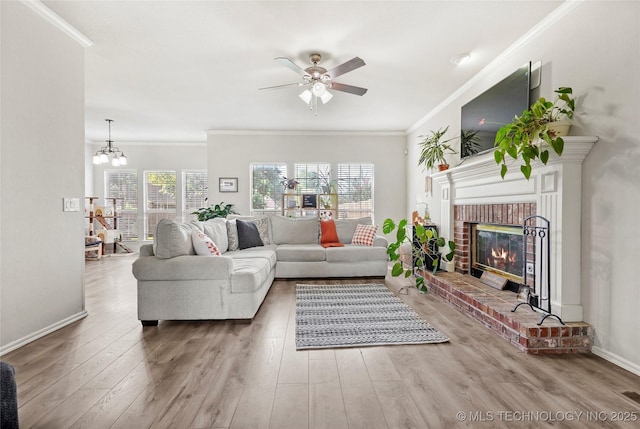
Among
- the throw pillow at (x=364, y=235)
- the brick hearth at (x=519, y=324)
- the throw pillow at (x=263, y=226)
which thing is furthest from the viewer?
the throw pillow at (x=263, y=226)

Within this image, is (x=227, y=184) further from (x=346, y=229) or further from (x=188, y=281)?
(x=188, y=281)

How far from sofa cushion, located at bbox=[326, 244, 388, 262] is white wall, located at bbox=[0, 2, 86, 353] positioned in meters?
2.95

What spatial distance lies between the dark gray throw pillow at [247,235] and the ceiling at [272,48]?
1.92 m

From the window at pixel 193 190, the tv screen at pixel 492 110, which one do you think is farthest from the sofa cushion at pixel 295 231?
the window at pixel 193 190

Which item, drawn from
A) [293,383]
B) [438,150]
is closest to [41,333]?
[293,383]

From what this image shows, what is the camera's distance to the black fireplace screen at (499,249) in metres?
3.31

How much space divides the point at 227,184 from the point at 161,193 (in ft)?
7.16

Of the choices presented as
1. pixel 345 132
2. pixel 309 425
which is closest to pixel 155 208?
pixel 345 132

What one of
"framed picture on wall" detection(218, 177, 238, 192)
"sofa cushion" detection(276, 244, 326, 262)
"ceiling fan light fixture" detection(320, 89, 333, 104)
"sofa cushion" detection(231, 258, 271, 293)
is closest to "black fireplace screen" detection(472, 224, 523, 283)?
"sofa cushion" detection(276, 244, 326, 262)

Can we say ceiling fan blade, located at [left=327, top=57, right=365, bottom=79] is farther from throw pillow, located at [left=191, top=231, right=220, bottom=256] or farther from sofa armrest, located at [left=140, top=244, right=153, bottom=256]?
sofa armrest, located at [left=140, top=244, right=153, bottom=256]

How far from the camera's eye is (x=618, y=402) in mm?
1729

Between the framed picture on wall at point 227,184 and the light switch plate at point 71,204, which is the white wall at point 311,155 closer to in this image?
the framed picture on wall at point 227,184

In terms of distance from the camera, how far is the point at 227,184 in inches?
285

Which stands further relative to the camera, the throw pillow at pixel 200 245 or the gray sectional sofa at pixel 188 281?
the throw pillow at pixel 200 245
